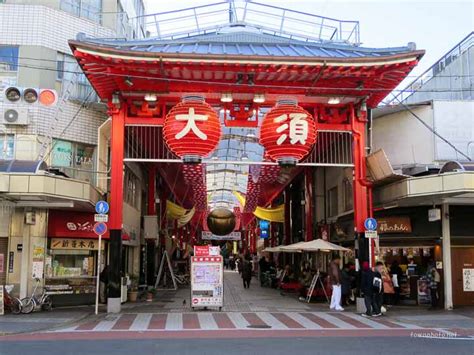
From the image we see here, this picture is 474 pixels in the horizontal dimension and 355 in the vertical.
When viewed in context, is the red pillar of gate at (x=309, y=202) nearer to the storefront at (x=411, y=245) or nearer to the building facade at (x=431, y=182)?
the building facade at (x=431, y=182)

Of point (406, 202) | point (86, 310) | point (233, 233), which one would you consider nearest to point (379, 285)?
point (406, 202)

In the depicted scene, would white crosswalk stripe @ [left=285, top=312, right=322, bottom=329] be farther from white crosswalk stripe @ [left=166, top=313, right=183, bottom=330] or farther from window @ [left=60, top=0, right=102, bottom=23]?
window @ [left=60, top=0, right=102, bottom=23]

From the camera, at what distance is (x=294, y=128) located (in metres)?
15.4

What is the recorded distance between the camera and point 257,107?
19641 millimetres

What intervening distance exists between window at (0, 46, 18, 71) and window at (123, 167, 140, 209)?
7.12 meters

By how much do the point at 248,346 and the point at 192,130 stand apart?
20.4 feet

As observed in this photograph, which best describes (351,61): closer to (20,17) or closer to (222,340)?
(222,340)

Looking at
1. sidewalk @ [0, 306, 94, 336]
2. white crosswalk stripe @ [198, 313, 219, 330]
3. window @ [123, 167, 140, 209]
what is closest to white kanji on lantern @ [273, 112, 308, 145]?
white crosswalk stripe @ [198, 313, 219, 330]

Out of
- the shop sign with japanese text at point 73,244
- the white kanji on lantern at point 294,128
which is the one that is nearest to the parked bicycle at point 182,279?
the shop sign with japanese text at point 73,244

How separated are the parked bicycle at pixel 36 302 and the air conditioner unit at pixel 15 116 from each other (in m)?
5.36

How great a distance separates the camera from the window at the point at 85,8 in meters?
21.3

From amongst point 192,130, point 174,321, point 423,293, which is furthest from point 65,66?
point 423,293

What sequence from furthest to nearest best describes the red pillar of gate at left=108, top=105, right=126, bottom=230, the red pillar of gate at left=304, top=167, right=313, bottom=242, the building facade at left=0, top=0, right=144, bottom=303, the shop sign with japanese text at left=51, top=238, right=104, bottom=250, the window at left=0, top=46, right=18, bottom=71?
the red pillar of gate at left=304, top=167, right=313, bottom=242 → the window at left=0, top=46, right=18, bottom=71 → the shop sign with japanese text at left=51, top=238, right=104, bottom=250 → the red pillar of gate at left=108, top=105, right=126, bottom=230 → the building facade at left=0, top=0, right=144, bottom=303

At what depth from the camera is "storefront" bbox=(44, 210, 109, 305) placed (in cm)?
1936
